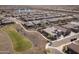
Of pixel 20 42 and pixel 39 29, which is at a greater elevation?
pixel 39 29

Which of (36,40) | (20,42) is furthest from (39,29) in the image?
(20,42)

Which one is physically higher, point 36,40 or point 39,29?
point 39,29

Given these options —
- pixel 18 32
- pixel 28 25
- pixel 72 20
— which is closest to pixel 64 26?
pixel 72 20

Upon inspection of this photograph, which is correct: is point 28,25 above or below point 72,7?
below

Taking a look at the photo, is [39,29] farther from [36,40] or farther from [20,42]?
[20,42]
